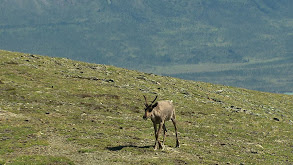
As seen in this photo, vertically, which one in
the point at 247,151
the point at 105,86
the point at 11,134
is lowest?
the point at 247,151

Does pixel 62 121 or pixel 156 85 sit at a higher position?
pixel 156 85

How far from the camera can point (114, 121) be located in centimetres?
4894

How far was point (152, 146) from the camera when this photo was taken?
3744 centimetres

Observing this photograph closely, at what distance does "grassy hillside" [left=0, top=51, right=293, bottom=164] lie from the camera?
3494cm

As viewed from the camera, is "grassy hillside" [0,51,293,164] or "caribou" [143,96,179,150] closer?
"caribou" [143,96,179,150]

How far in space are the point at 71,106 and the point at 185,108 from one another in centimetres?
1722

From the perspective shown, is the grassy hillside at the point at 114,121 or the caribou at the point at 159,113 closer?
the caribou at the point at 159,113

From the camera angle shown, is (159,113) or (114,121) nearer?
(159,113)

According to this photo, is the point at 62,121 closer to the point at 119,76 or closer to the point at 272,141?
the point at 272,141

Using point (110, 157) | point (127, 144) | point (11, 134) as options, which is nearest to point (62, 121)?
point (11, 134)

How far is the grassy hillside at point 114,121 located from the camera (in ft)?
115

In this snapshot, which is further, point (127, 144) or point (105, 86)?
point (105, 86)

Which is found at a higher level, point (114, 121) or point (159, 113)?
point (159, 113)

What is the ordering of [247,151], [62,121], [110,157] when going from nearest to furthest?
1. [110,157]
2. [247,151]
3. [62,121]
